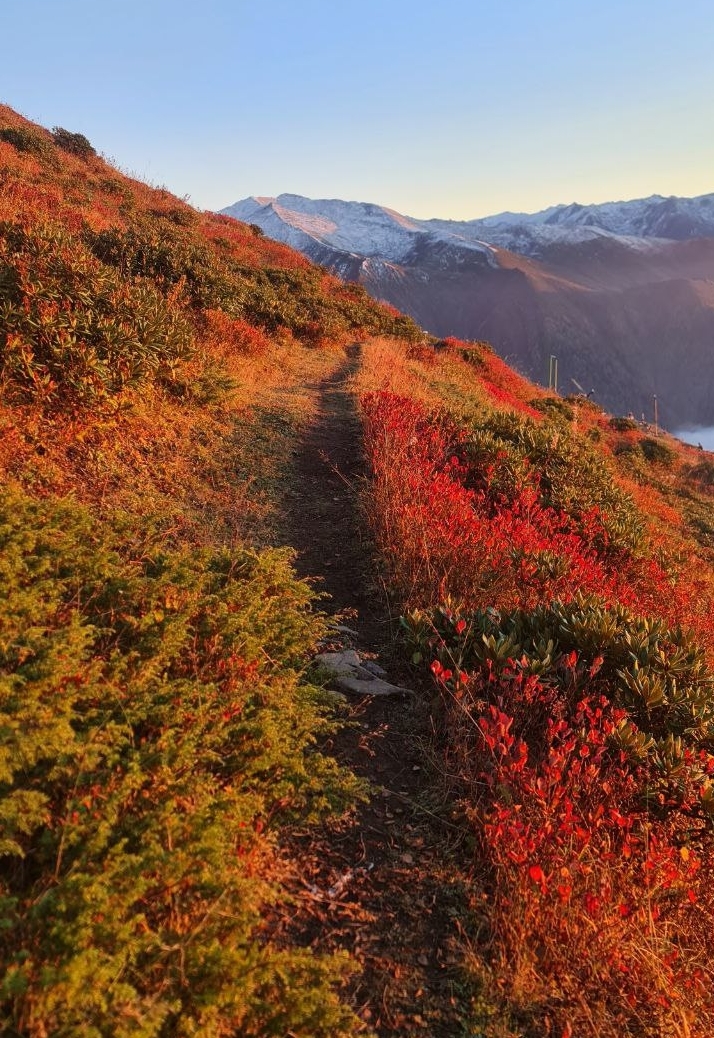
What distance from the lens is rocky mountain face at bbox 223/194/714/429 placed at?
378ft

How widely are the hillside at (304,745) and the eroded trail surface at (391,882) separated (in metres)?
0.01

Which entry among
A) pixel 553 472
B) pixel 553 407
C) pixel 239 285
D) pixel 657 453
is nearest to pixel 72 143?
pixel 239 285

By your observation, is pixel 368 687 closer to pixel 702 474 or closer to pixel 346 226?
pixel 702 474

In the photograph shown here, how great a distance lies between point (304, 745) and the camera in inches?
117

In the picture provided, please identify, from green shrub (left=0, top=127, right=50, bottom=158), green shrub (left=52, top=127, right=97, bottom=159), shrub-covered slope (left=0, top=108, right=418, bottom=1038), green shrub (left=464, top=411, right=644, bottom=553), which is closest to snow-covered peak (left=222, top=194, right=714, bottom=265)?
green shrub (left=52, top=127, right=97, bottom=159)

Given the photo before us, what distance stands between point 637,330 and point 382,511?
141 metres

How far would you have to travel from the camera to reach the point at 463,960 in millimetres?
2441

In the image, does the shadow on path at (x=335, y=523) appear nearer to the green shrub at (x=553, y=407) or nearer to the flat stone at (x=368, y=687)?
the flat stone at (x=368, y=687)

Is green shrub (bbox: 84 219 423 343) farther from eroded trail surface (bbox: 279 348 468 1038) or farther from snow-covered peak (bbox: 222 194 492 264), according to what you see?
snow-covered peak (bbox: 222 194 492 264)

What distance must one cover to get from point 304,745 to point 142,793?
0.92 m

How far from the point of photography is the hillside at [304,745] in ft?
6.28

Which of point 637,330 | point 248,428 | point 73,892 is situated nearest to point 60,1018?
point 73,892

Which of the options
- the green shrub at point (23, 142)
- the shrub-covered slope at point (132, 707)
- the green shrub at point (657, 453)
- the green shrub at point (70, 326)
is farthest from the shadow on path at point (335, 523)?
the green shrub at point (23, 142)

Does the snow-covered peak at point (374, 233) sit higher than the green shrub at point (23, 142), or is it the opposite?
the snow-covered peak at point (374, 233)
